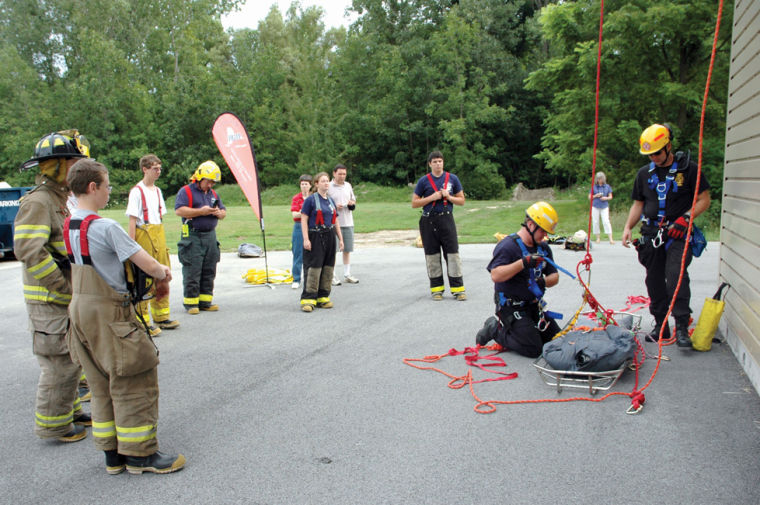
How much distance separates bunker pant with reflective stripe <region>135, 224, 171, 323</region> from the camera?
6.38 meters

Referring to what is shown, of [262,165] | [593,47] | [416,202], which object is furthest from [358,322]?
[262,165]

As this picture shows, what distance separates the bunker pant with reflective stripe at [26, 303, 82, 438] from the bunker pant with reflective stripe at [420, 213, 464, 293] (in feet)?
16.9

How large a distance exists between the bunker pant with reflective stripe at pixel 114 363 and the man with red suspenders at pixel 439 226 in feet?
17.2

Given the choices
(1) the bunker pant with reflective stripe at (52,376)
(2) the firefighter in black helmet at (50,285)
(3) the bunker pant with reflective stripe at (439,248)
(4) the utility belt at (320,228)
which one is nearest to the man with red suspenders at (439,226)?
(3) the bunker pant with reflective stripe at (439,248)

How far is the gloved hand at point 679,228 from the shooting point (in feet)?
18.3

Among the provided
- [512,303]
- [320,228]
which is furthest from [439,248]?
[512,303]

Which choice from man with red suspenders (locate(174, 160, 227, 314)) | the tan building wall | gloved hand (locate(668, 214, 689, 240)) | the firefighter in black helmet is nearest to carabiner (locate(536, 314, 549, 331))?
gloved hand (locate(668, 214, 689, 240))

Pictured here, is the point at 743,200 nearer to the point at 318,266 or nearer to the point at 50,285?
the point at 318,266

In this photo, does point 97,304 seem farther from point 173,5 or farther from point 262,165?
point 173,5

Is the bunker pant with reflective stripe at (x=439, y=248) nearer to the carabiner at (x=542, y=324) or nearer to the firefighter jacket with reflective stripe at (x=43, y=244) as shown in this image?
the carabiner at (x=542, y=324)

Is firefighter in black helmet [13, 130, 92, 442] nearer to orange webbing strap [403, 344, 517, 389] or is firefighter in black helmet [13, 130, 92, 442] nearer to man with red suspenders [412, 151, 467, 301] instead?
orange webbing strap [403, 344, 517, 389]

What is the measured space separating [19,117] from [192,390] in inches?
2017

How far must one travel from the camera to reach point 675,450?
11.9 ft

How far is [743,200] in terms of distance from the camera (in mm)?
5395
